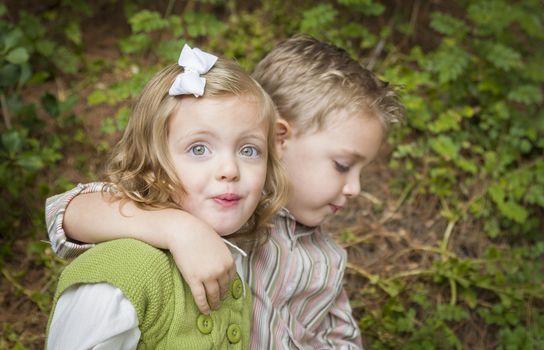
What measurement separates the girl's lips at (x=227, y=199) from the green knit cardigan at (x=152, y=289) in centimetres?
18

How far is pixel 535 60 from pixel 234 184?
Answer: 2.83 meters

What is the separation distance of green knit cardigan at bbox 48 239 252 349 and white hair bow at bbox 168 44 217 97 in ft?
1.28

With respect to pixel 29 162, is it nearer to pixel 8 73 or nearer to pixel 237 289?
pixel 8 73

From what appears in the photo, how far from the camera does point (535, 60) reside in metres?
3.69

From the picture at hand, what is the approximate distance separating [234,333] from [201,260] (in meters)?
0.29

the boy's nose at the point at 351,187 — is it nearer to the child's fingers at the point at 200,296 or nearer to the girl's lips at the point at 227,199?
the girl's lips at the point at 227,199

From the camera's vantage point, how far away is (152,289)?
1.40 m

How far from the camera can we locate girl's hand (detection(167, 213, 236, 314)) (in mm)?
1442

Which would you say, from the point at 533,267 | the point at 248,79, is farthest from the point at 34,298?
the point at 533,267

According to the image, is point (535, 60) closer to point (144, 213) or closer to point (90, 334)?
point (144, 213)

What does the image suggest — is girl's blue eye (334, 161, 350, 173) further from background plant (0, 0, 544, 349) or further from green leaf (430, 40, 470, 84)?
green leaf (430, 40, 470, 84)

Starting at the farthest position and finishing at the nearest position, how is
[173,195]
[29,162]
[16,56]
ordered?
[29,162], [16,56], [173,195]

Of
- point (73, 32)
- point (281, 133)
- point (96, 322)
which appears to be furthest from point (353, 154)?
point (73, 32)

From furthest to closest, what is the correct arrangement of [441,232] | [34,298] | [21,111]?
1. [441,232]
2. [21,111]
3. [34,298]
